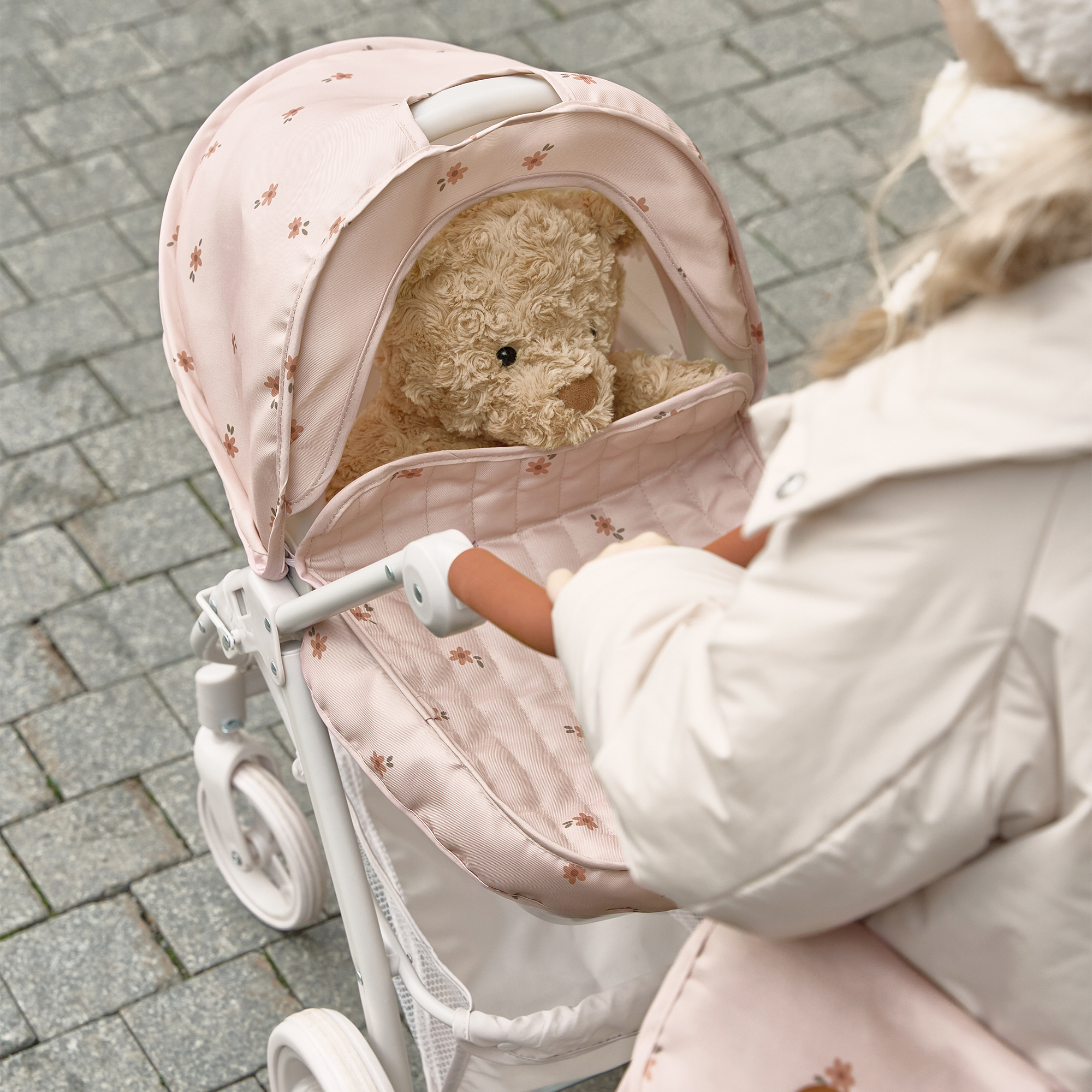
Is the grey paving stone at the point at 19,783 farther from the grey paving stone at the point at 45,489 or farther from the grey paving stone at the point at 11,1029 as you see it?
the grey paving stone at the point at 45,489

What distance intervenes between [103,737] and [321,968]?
1.67ft

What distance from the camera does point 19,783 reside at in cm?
198

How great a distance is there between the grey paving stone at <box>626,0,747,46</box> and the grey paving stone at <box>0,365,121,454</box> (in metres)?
1.55

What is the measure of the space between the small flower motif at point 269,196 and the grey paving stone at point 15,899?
1.09 m

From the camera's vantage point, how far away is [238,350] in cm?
129

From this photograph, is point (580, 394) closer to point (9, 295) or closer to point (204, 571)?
point (204, 571)

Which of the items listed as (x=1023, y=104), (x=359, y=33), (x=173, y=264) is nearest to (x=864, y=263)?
(x=359, y=33)

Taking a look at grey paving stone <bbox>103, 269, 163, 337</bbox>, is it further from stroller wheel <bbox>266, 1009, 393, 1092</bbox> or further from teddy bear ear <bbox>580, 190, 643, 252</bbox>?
stroller wheel <bbox>266, 1009, 393, 1092</bbox>

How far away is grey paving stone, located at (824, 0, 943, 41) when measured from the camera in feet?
10.4

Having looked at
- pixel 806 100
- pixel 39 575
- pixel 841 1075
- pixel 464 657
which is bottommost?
pixel 39 575

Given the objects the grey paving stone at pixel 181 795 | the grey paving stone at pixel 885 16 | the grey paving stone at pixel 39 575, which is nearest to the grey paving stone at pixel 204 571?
the grey paving stone at pixel 39 575

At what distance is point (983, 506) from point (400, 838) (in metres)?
0.83

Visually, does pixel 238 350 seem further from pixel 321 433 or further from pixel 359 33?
pixel 359 33

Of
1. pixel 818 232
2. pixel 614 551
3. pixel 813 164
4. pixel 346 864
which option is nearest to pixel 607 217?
pixel 614 551
